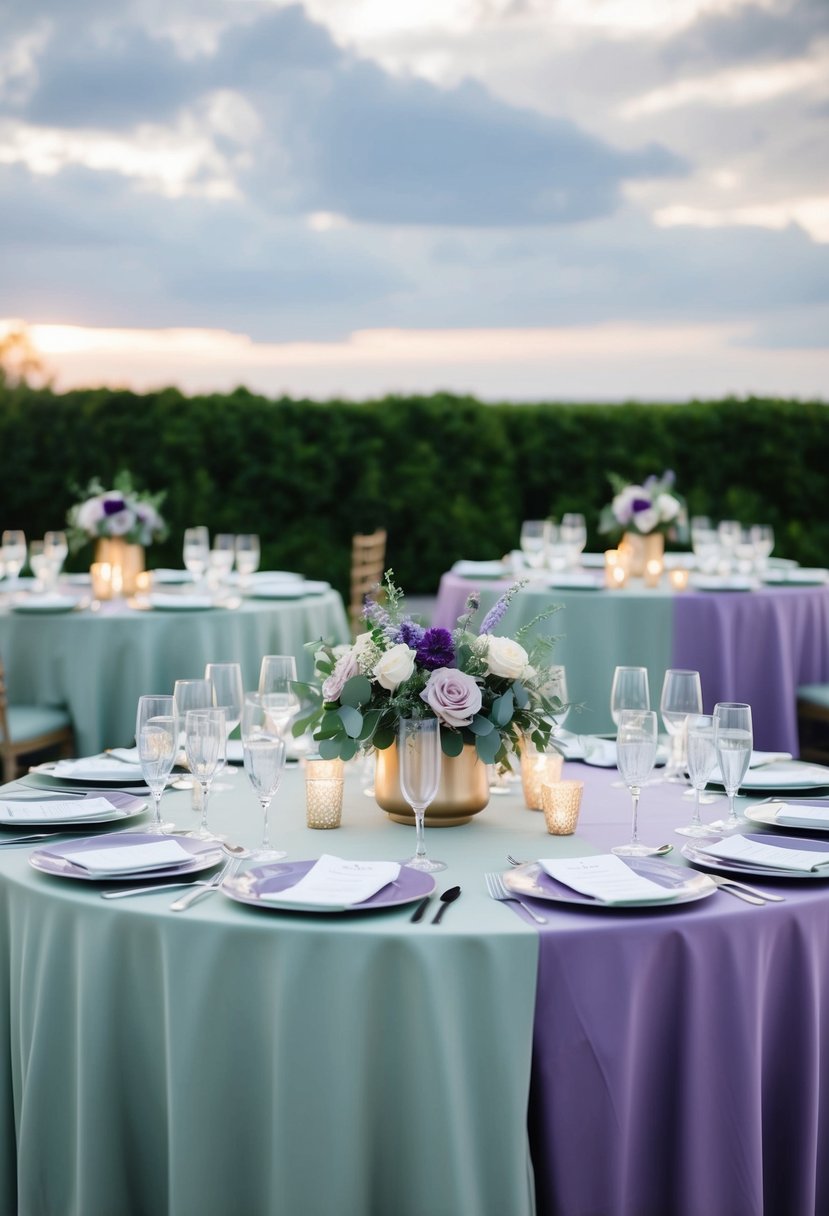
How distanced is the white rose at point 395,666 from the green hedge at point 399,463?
26.4 feet

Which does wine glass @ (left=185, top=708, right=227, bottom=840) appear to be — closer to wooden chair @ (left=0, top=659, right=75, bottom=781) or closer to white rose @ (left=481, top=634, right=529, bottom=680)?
white rose @ (left=481, top=634, right=529, bottom=680)

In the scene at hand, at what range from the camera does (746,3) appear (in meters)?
11.5

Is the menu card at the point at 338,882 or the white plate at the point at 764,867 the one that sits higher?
the menu card at the point at 338,882

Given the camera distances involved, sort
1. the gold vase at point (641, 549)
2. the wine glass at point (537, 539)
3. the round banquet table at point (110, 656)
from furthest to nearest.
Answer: the wine glass at point (537, 539) → the gold vase at point (641, 549) → the round banquet table at point (110, 656)

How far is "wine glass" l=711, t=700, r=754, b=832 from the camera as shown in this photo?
2.26m

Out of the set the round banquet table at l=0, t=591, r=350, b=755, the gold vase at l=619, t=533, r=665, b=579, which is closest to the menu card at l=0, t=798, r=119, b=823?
the round banquet table at l=0, t=591, r=350, b=755

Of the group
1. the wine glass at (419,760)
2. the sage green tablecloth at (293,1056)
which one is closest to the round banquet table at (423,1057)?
the sage green tablecloth at (293,1056)

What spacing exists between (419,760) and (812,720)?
4.13m

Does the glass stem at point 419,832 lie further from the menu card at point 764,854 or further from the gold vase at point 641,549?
the gold vase at point 641,549

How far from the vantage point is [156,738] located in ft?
7.32

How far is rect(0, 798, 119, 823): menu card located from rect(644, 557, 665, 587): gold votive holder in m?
3.78

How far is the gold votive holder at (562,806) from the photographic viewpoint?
7.91 ft

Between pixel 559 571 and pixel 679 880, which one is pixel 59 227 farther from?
pixel 679 880

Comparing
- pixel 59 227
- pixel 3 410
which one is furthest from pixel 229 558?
pixel 59 227
